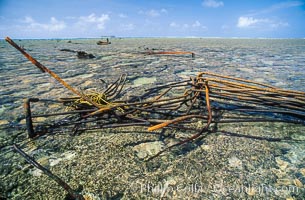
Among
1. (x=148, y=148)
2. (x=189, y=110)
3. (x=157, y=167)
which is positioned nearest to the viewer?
(x=157, y=167)

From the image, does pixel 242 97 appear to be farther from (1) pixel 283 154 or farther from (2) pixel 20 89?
(2) pixel 20 89

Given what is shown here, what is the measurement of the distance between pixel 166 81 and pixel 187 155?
219 centimetres

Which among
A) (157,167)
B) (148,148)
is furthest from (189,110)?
(157,167)

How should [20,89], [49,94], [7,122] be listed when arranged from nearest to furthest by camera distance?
[7,122]
[49,94]
[20,89]

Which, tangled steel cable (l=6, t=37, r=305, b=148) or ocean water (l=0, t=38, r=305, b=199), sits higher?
tangled steel cable (l=6, t=37, r=305, b=148)

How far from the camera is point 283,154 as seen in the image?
1.21m

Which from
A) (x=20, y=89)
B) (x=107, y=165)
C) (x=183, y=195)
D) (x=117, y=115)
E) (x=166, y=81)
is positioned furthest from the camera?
(x=166, y=81)

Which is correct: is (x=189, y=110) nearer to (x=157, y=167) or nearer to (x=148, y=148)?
(x=148, y=148)

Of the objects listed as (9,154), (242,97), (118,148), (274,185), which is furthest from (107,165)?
(242,97)

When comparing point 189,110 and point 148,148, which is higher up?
point 189,110

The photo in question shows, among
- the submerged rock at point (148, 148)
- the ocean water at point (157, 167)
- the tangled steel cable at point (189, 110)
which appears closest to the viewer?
the ocean water at point (157, 167)

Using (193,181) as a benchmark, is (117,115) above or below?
above

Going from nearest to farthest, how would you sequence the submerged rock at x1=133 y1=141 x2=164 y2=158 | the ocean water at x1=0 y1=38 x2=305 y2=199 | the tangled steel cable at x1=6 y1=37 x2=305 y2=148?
the ocean water at x1=0 y1=38 x2=305 y2=199, the submerged rock at x1=133 y1=141 x2=164 y2=158, the tangled steel cable at x1=6 y1=37 x2=305 y2=148

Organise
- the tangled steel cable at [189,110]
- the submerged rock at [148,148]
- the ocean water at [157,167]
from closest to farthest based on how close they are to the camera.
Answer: the ocean water at [157,167] → the submerged rock at [148,148] → the tangled steel cable at [189,110]
